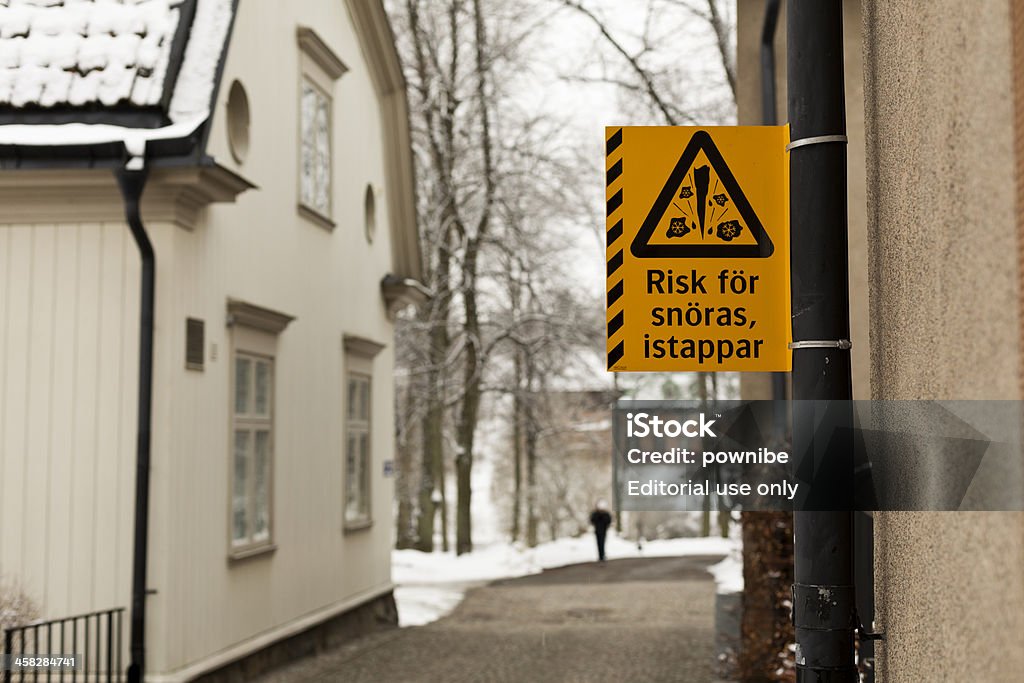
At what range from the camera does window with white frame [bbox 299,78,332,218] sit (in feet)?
48.0

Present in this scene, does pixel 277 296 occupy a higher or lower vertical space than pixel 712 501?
higher

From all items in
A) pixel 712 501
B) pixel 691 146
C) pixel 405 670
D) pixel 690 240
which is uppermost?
pixel 691 146

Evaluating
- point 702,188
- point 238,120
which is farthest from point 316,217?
point 702,188

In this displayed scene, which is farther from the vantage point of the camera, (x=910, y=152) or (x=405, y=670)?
(x=405, y=670)

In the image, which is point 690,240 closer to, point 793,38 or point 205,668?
point 793,38

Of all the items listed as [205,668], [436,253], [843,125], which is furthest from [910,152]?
[436,253]

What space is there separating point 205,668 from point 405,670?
2.86m

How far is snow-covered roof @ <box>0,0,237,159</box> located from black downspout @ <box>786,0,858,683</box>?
7258 millimetres

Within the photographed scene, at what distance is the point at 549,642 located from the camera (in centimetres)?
1562

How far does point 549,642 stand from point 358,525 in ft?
8.86

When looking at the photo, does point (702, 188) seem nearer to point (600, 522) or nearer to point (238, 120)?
point (238, 120)

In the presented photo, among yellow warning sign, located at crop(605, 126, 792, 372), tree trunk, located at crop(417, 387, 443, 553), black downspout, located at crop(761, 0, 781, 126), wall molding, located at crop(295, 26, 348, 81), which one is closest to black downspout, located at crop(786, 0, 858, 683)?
yellow warning sign, located at crop(605, 126, 792, 372)

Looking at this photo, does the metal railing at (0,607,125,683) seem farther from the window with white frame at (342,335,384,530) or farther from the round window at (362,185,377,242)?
the round window at (362,185,377,242)

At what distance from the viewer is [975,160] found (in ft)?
9.85
